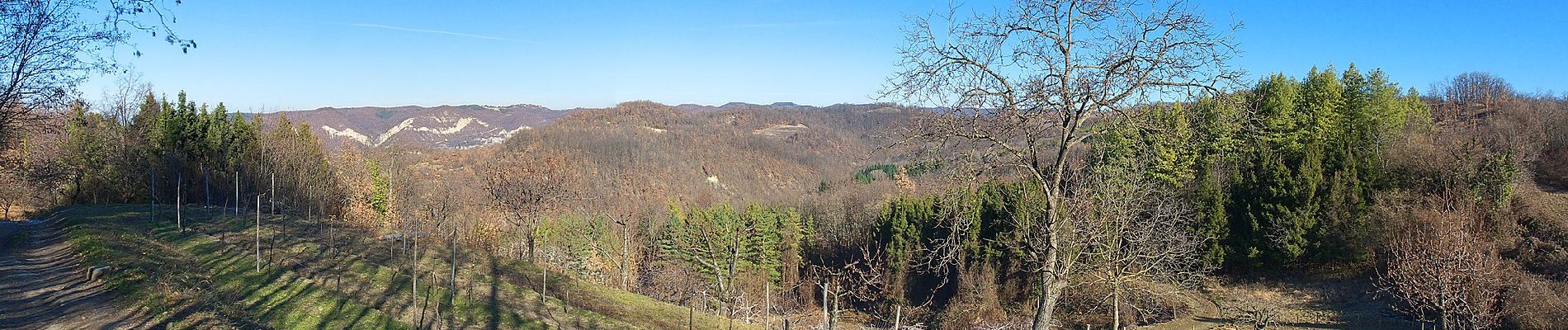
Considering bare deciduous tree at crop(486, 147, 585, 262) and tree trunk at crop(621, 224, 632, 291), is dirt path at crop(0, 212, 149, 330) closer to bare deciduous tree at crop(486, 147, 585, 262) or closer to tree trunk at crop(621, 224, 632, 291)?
bare deciduous tree at crop(486, 147, 585, 262)

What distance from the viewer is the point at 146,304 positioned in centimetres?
955

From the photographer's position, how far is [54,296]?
401 inches

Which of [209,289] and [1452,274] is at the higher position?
[209,289]

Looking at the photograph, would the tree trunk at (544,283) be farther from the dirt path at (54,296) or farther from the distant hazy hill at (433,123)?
the distant hazy hill at (433,123)

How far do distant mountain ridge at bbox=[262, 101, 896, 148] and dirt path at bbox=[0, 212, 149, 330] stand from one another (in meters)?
83.7

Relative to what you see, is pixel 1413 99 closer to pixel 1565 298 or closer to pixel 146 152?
pixel 1565 298

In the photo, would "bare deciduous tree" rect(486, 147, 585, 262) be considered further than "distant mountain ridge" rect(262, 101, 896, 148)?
No

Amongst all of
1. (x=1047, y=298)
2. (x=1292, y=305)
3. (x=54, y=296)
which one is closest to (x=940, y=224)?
(x=1047, y=298)

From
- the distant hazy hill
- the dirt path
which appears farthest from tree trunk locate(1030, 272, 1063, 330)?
the distant hazy hill

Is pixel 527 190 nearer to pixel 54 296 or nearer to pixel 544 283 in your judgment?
pixel 544 283

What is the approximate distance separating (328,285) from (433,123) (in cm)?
12565

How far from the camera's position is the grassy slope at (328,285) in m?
9.87

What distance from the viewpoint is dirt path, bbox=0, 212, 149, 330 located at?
8.91 metres

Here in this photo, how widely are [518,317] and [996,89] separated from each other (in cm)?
776
